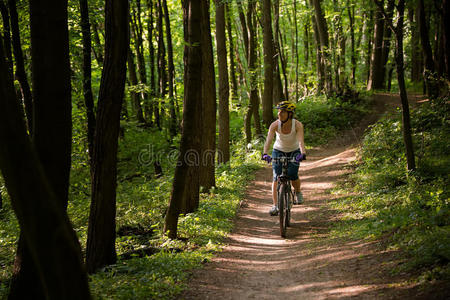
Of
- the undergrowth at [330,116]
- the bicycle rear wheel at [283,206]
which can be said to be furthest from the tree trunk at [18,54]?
the undergrowth at [330,116]

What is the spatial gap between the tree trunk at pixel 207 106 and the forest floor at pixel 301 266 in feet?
7.19

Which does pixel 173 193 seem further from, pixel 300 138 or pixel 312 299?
pixel 312 299

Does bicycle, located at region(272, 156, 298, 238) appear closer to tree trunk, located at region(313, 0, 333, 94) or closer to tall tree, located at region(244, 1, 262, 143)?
tall tree, located at region(244, 1, 262, 143)

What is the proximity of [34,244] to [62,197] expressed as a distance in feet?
6.94

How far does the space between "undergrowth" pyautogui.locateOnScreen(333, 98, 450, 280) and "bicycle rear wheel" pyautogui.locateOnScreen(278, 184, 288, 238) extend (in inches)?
40.1

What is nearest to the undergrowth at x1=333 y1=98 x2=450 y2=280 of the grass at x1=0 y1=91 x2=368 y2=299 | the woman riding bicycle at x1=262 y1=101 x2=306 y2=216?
the woman riding bicycle at x1=262 y1=101 x2=306 y2=216

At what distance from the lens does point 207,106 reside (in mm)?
11266

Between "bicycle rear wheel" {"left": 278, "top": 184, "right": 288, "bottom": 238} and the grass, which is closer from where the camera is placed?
the grass

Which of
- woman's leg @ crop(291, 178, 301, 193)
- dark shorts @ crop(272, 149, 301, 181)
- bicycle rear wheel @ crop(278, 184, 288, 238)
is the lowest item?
bicycle rear wheel @ crop(278, 184, 288, 238)

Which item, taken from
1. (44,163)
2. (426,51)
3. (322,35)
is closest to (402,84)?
(44,163)

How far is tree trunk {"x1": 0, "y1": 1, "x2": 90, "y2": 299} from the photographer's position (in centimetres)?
296

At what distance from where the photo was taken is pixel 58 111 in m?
4.72

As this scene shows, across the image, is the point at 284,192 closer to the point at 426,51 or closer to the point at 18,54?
the point at 18,54

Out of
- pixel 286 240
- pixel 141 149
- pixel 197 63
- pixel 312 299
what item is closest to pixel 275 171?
pixel 286 240
